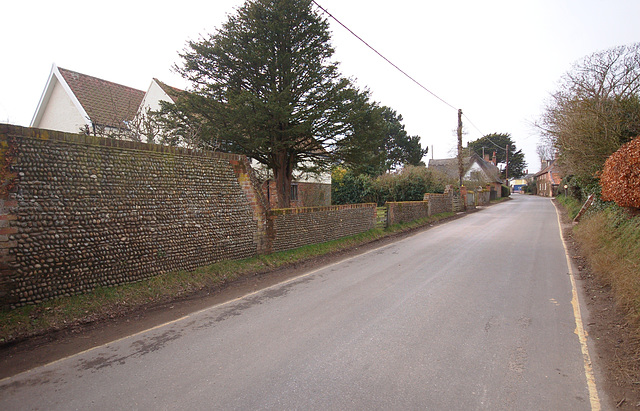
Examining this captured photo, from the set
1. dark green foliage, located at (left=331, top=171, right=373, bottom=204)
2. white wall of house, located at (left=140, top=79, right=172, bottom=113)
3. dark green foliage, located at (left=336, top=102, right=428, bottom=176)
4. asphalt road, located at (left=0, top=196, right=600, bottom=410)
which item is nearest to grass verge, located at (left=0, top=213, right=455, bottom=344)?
asphalt road, located at (left=0, top=196, right=600, bottom=410)

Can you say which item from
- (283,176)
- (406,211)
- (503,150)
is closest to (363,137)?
(283,176)

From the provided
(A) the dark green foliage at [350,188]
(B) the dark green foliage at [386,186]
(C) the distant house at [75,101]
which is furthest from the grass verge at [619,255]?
(C) the distant house at [75,101]

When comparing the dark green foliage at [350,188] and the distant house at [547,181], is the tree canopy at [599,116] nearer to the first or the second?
the dark green foliage at [350,188]

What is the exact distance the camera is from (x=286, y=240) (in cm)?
1004

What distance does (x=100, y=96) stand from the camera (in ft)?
61.1

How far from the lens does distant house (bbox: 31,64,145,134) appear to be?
57.9 feet

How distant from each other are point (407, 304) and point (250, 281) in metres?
3.50

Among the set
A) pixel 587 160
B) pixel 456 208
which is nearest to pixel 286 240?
pixel 587 160

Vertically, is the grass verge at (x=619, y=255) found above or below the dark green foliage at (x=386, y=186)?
below

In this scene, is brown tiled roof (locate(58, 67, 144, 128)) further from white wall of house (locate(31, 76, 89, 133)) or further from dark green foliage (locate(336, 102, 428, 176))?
dark green foliage (locate(336, 102, 428, 176))

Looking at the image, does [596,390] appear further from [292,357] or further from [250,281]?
[250,281]

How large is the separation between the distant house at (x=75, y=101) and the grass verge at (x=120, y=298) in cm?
1313

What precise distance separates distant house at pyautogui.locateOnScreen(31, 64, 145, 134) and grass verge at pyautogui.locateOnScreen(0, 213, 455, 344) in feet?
43.1

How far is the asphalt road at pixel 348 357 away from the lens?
122 inches
